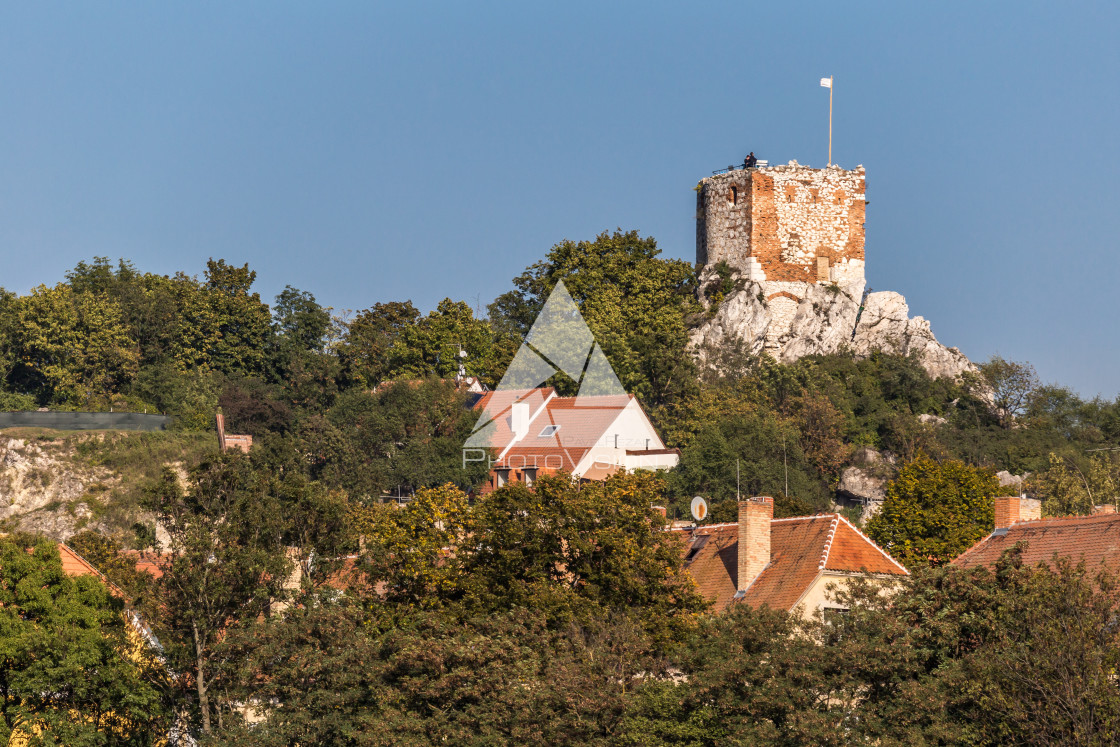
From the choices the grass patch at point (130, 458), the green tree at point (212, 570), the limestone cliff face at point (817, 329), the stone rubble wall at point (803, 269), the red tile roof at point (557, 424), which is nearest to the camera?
the green tree at point (212, 570)

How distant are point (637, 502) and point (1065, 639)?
12.6 metres

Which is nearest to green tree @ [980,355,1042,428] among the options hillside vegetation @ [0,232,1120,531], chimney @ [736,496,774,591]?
hillside vegetation @ [0,232,1120,531]

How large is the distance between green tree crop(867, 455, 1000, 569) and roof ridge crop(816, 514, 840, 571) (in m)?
10.8

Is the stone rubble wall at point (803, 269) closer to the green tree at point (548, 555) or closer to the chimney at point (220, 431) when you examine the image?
the chimney at point (220, 431)

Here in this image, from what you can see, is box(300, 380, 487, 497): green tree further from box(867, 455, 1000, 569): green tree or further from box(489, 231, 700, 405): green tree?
box(867, 455, 1000, 569): green tree

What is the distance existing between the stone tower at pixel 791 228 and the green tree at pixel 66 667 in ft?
154

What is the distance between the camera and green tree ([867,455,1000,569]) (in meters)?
47.5

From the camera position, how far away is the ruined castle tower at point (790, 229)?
73375mm

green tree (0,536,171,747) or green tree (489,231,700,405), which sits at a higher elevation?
green tree (489,231,700,405)

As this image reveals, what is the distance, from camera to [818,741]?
23406 millimetres

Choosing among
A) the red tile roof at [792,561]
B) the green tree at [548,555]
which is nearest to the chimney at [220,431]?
the red tile roof at [792,561]

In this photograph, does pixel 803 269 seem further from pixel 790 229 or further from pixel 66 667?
pixel 66 667

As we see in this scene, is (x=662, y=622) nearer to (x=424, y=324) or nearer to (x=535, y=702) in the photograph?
(x=535, y=702)

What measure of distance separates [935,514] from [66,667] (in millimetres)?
28805
